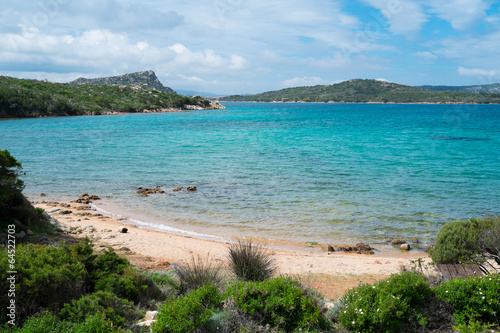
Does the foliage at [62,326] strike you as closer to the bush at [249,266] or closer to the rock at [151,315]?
the rock at [151,315]

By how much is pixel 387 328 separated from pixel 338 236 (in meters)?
6.93

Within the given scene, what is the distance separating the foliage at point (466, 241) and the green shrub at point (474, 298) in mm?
2488

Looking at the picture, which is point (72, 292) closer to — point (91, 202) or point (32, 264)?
point (32, 264)

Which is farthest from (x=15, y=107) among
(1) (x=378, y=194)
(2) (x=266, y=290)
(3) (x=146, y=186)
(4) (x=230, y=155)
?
(2) (x=266, y=290)

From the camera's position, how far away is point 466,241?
7.77 metres

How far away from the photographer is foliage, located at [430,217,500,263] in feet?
24.3

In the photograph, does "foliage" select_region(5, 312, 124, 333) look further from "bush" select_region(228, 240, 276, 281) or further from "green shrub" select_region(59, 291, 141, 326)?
"bush" select_region(228, 240, 276, 281)

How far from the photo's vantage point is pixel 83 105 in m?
77.6

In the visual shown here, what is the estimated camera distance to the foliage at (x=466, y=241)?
24.3 ft

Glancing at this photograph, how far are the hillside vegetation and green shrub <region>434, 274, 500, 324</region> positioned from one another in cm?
7277

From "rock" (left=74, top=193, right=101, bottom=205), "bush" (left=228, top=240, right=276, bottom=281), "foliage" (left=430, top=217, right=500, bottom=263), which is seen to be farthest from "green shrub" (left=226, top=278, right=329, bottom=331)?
"rock" (left=74, top=193, right=101, bottom=205)

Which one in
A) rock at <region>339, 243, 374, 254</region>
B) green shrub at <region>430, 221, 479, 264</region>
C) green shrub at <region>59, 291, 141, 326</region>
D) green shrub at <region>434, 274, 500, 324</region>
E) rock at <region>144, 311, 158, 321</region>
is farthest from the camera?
rock at <region>339, 243, 374, 254</region>

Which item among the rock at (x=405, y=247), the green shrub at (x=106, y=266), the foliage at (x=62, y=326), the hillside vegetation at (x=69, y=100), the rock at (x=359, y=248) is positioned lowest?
the rock at (x=359, y=248)

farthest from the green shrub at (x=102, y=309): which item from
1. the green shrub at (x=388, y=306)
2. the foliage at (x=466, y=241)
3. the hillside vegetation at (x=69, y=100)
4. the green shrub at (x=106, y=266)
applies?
the hillside vegetation at (x=69, y=100)
